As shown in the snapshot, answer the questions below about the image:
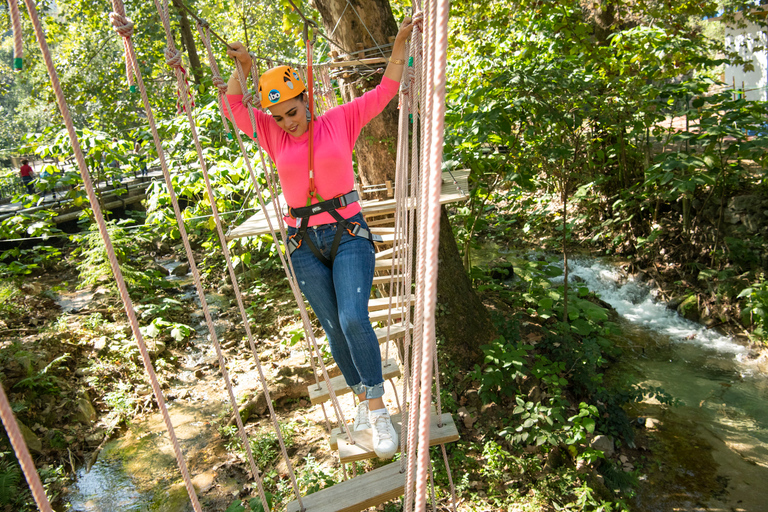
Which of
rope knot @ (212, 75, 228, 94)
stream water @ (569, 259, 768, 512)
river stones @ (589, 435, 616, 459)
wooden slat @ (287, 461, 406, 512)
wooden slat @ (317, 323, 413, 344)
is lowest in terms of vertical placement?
stream water @ (569, 259, 768, 512)

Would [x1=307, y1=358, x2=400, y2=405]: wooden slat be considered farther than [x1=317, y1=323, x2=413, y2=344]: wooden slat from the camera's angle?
No

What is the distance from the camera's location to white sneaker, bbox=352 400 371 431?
157 centimetres

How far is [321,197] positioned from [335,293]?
0.98 ft

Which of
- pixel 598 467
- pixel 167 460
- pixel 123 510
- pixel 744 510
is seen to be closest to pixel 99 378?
pixel 167 460

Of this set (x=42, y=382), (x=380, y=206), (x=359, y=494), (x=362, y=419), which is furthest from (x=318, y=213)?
(x=42, y=382)

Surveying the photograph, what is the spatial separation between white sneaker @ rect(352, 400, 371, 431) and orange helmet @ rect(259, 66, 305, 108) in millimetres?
960

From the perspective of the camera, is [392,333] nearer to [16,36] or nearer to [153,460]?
[16,36]

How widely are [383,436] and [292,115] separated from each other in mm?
992

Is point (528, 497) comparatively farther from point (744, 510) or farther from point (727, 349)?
point (727, 349)

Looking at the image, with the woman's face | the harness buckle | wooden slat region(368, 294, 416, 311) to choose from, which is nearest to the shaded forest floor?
wooden slat region(368, 294, 416, 311)

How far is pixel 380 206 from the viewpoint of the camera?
8.40 feet

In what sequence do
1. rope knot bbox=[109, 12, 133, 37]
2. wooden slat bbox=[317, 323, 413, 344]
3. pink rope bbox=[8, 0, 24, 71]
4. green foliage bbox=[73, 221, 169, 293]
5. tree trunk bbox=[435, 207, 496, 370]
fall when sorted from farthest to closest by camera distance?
green foliage bbox=[73, 221, 169, 293] < tree trunk bbox=[435, 207, 496, 370] < wooden slat bbox=[317, 323, 413, 344] < rope knot bbox=[109, 12, 133, 37] < pink rope bbox=[8, 0, 24, 71]

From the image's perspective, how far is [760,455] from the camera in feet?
8.67

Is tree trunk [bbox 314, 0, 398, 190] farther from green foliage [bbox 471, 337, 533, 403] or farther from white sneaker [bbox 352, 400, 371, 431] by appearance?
white sneaker [bbox 352, 400, 371, 431]
